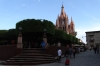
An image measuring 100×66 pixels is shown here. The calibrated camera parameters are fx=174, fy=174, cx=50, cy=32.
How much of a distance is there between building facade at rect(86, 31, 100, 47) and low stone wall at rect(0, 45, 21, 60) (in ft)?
217

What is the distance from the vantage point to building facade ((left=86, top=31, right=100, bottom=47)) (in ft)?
277

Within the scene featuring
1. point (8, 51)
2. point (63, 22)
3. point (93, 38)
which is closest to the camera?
point (8, 51)

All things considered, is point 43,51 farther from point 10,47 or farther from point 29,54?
point 10,47

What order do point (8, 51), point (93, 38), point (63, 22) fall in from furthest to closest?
point (63, 22), point (93, 38), point (8, 51)

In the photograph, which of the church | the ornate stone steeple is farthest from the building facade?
the ornate stone steeple

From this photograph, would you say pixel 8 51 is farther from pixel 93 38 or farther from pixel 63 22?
pixel 63 22

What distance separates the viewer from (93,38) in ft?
281

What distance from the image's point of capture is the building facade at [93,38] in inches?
3324

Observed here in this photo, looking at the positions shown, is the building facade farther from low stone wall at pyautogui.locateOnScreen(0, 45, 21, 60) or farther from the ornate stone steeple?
low stone wall at pyautogui.locateOnScreen(0, 45, 21, 60)

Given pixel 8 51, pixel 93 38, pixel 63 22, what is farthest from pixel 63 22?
pixel 8 51

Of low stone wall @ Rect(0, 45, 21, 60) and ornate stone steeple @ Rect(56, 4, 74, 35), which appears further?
ornate stone steeple @ Rect(56, 4, 74, 35)

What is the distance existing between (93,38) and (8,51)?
67306mm

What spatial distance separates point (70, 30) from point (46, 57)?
3384 inches

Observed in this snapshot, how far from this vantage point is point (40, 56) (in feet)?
72.0
